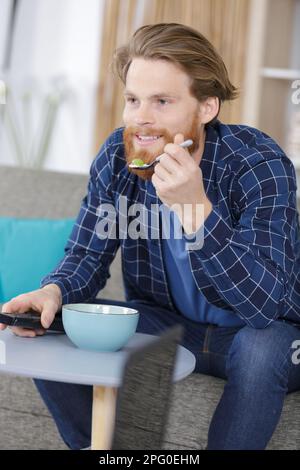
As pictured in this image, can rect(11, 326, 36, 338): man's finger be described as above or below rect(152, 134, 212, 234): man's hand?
below

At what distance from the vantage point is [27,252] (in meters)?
2.10

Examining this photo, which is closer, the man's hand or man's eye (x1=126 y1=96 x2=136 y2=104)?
the man's hand

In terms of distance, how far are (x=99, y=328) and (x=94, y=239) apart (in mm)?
513

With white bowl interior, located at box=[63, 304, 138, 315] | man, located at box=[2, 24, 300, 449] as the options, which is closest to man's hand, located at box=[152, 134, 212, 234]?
man, located at box=[2, 24, 300, 449]

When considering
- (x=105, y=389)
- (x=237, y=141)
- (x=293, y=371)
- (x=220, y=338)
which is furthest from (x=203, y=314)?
(x=105, y=389)

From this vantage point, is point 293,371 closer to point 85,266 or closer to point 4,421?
point 85,266

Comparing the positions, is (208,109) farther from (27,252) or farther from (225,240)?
(27,252)

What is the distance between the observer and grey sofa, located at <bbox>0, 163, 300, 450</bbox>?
1.66 metres

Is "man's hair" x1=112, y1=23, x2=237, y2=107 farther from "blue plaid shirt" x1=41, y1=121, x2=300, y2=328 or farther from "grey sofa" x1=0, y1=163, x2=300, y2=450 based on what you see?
"grey sofa" x1=0, y1=163, x2=300, y2=450

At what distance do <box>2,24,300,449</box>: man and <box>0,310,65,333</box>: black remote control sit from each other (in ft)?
0.06

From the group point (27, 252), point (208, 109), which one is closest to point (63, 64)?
point (27, 252)

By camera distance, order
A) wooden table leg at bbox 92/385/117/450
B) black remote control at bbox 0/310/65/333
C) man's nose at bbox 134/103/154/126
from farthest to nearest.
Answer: man's nose at bbox 134/103/154/126
black remote control at bbox 0/310/65/333
wooden table leg at bbox 92/385/117/450

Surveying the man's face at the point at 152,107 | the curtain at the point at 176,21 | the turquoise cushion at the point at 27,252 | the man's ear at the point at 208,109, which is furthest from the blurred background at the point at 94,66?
the man's face at the point at 152,107

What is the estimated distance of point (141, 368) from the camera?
837 mm
